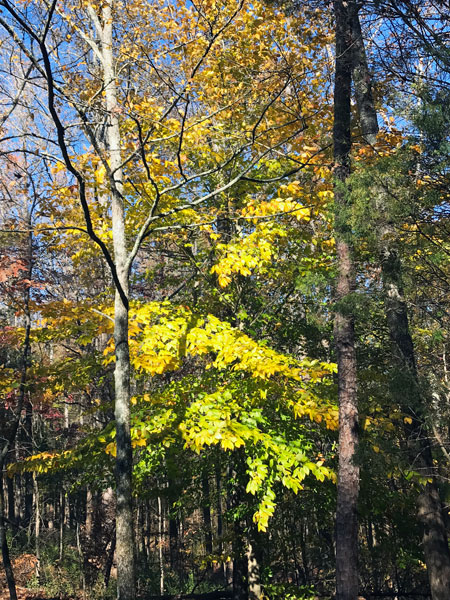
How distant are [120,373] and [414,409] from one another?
3933mm

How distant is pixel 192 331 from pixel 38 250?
14.2 ft

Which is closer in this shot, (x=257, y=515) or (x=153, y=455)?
(x=257, y=515)

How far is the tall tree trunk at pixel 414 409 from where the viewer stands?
5.74 meters

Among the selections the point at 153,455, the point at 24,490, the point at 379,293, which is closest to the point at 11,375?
the point at 153,455

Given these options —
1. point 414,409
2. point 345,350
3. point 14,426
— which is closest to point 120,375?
point 345,350

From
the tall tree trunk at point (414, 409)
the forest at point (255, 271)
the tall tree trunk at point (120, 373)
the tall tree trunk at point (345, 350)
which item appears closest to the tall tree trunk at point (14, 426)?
the forest at point (255, 271)

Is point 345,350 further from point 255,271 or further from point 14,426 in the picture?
point 14,426

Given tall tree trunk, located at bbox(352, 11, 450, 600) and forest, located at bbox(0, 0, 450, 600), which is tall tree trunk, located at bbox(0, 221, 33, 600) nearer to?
forest, located at bbox(0, 0, 450, 600)

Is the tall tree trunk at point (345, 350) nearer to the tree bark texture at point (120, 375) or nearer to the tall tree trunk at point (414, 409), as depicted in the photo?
the tall tree trunk at point (414, 409)

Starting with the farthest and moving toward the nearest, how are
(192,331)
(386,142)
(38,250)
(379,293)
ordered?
1. (38,250)
2. (386,142)
3. (379,293)
4. (192,331)

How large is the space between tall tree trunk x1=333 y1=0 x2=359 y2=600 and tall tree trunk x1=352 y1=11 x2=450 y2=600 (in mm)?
467

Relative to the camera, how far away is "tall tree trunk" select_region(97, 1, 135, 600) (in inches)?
184

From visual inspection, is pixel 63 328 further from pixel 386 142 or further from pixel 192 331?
pixel 386 142

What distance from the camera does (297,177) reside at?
1019 cm
